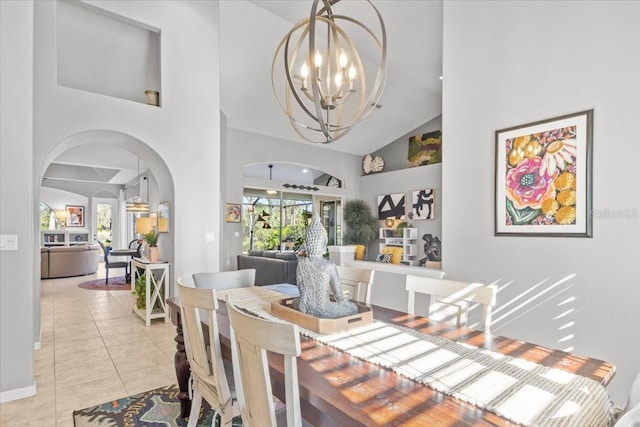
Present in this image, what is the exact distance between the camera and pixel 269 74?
20.7 ft

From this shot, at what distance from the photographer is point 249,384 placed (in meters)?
1.18

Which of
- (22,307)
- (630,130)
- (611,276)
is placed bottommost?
(22,307)

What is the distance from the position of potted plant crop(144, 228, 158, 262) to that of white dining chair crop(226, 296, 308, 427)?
150 inches

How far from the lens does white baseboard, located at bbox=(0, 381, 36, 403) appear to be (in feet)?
7.91

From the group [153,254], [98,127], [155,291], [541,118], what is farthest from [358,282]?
[153,254]

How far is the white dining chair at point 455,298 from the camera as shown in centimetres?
178

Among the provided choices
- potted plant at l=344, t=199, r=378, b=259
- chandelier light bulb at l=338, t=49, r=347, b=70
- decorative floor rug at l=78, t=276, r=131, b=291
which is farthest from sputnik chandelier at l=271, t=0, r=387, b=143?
decorative floor rug at l=78, t=276, r=131, b=291

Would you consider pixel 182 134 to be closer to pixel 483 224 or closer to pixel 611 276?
pixel 483 224

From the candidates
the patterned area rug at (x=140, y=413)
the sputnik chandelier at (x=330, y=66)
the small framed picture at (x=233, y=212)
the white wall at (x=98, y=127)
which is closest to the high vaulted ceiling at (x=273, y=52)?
the sputnik chandelier at (x=330, y=66)

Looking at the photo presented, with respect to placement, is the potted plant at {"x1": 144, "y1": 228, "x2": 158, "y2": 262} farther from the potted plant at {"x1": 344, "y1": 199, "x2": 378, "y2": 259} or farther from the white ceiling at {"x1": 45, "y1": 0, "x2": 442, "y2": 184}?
the potted plant at {"x1": 344, "y1": 199, "x2": 378, "y2": 259}

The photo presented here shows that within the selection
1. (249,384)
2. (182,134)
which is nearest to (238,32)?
(182,134)

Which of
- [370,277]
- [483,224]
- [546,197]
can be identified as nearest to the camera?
[370,277]

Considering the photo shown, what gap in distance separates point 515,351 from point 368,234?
25.7 feet

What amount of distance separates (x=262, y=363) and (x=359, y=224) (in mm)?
8404
